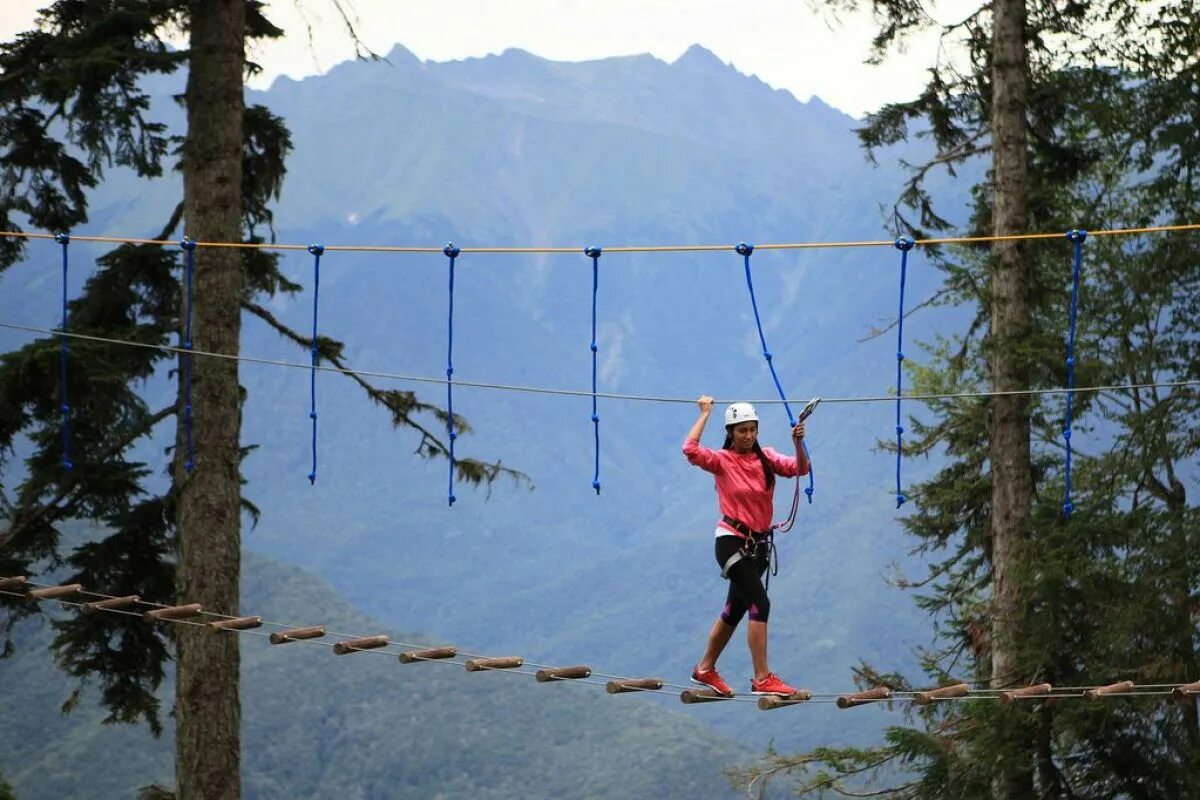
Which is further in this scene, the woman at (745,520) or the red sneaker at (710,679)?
the red sneaker at (710,679)

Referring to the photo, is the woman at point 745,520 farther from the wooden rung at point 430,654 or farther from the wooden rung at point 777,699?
the wooden rung at point 430,654

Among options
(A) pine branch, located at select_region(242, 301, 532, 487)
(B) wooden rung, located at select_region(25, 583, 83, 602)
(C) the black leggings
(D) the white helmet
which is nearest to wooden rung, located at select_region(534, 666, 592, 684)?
(C) the black leggings

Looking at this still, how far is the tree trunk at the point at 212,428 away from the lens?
12.3 meters

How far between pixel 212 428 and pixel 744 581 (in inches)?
174

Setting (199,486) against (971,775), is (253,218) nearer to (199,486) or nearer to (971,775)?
(199,486)

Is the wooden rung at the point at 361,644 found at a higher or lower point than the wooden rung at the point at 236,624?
lower

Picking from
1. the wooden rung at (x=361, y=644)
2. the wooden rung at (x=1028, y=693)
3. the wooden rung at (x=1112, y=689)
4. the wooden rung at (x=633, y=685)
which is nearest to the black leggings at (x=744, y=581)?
the wooden rung at (x=633, y=685)

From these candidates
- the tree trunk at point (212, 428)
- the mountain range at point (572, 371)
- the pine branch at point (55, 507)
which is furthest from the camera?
the mountain range at point (572, 371)

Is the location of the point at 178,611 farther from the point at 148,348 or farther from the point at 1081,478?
the point at 1081,478

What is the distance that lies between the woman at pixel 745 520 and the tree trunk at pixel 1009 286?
4.76m

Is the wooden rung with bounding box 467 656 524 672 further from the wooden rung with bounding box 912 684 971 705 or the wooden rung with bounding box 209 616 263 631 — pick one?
the wooden rung with bounding box 912 684 971 705

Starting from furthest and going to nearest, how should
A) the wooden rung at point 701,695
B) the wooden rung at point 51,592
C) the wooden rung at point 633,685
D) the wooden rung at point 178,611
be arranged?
1. the wooden rung at point 51,592
2. the wooden rung at point 178,611
3. the wooden rung at point 701,695
4. the wooden rung at point 633,685

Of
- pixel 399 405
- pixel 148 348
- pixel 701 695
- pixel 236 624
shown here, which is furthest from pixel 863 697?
pixel 148 348

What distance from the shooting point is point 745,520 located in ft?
32.6
